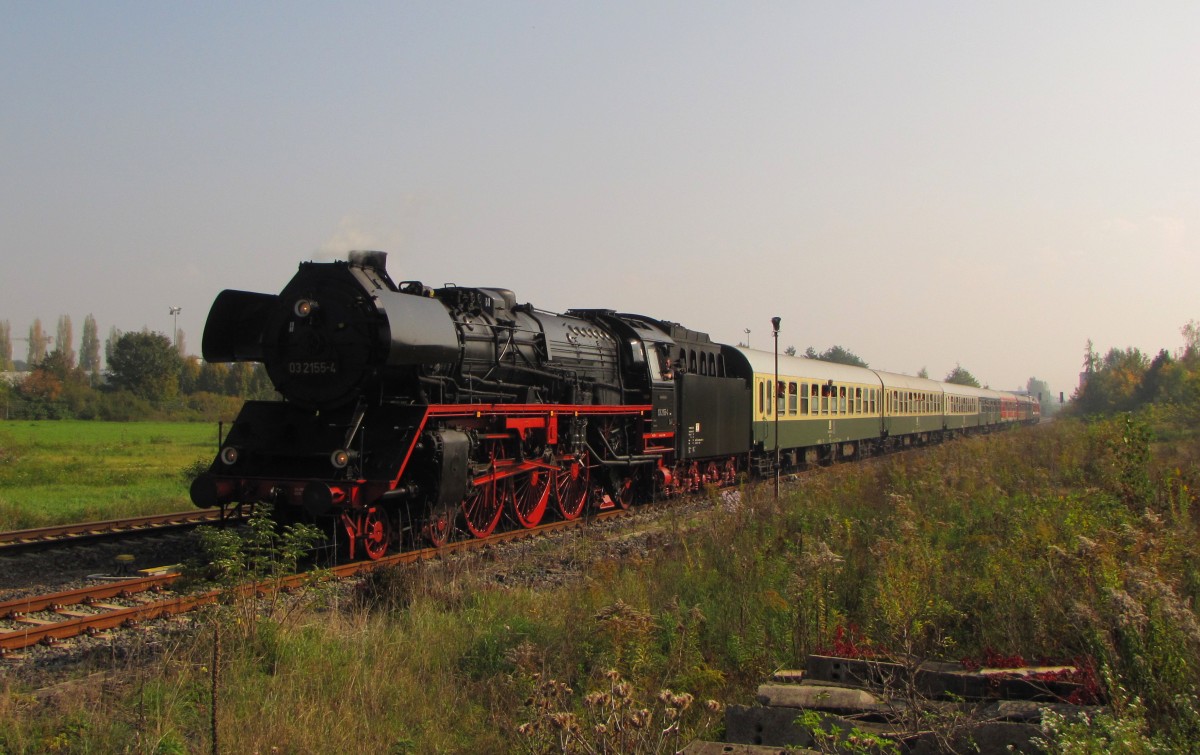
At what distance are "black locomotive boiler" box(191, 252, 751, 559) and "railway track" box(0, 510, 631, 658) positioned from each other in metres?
1.46

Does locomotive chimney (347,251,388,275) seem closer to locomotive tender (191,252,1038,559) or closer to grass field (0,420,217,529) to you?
locomotive tender (191,252,1038,559)

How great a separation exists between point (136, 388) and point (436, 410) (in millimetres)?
68981

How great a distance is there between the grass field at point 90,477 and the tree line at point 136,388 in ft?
47.1

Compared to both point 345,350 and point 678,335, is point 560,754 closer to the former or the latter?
point 345,350

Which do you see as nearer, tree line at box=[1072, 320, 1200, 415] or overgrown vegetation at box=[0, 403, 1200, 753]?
overgrown vegetation at box=[0, 403, 1200, 753]

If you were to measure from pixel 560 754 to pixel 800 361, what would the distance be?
2335 centimetres

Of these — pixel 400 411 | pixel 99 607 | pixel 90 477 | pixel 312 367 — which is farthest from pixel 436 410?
pixel 90 477

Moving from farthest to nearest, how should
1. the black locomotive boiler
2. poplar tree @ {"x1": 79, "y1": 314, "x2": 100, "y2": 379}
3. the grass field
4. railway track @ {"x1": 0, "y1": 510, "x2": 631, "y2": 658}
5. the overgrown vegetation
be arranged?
1. poplar tree @ {"x1": 79, "y1": 314, "x2": 100, "y2": 379}
2. the grass field
3. the black locomotive boiler
4. railway track @ {"x1": 0, "y1": 510, "x2": 631, "y2": 658}
5. the overgrown vegetation

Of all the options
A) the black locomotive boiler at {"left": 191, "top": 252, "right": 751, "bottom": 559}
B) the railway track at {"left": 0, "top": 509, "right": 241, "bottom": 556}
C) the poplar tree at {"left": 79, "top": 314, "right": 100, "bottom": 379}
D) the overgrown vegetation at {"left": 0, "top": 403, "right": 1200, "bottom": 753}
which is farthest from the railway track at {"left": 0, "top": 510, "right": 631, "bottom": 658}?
the poplar tree at {"left": 79, "top": 314, "right": 100, "bottom": 379}

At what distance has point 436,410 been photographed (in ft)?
37.0

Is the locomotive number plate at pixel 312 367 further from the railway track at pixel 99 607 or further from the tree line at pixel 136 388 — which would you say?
the tree line at pixel 136 388

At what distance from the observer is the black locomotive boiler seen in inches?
431

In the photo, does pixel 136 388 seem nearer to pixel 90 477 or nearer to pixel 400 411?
pixel 90 477

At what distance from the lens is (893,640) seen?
625 cm
